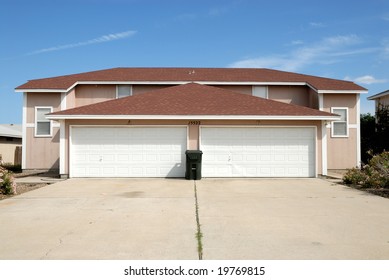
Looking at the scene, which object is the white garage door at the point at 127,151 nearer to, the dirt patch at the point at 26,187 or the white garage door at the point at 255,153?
Answer: the white garage door at the point at 255,153

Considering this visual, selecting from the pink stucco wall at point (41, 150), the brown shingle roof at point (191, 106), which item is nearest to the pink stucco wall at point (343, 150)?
the brown shingle roof at point (191, 106)

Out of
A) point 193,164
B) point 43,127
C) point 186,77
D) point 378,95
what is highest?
point 186,77

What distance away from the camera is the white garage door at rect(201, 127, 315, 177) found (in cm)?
1541

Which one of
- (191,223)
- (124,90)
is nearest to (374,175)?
(191,223)

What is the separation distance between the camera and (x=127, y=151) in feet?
50.5

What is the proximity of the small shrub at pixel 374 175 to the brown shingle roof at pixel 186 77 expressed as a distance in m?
6.69

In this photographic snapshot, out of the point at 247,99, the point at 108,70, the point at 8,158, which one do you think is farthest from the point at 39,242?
the point at 8,158

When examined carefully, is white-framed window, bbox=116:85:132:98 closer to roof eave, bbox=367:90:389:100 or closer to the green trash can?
the green trash can

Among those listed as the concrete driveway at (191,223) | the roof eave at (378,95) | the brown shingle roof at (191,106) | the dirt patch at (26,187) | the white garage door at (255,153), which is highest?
A: the roof eave at (378,95)

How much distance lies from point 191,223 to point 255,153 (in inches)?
344

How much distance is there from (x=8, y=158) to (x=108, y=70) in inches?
471

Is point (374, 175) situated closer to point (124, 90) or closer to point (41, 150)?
point (124, 90)

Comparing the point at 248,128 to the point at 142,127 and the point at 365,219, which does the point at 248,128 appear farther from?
the point at 365,219

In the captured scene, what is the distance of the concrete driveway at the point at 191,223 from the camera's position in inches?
216
